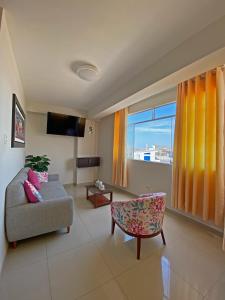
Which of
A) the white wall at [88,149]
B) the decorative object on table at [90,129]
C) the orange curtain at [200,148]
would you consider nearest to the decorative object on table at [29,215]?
the orange curtain at [200,148]

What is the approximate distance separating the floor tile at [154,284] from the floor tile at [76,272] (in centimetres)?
22

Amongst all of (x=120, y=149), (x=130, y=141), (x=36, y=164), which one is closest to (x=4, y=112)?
(x=36, y=164)

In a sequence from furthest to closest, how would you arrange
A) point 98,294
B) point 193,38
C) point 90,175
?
1. point 90,175
2. point 193,38
3. point 98,294

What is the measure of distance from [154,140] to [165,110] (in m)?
0.75

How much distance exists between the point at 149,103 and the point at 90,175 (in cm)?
338

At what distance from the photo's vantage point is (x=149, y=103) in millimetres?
3512

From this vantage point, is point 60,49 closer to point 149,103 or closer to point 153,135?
point 149,103

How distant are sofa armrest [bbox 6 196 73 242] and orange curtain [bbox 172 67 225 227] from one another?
2031 mm

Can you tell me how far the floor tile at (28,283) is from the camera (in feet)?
4.04

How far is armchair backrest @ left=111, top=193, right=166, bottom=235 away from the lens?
67.7 inches

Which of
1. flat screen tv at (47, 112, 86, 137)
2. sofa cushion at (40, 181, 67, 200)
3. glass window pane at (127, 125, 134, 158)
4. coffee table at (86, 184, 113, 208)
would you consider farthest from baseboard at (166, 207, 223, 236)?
flat screen tv at (47, 112, 86, 137)

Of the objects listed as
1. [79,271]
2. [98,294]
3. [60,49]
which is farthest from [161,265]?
[60,49]

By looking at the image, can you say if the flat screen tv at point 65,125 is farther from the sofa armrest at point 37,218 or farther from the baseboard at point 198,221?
the baseboard at point 198,221

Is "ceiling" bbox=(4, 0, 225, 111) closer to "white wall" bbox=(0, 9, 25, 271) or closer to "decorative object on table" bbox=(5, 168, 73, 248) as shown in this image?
"white wall" bbox=(0, 9, 25, 271)
